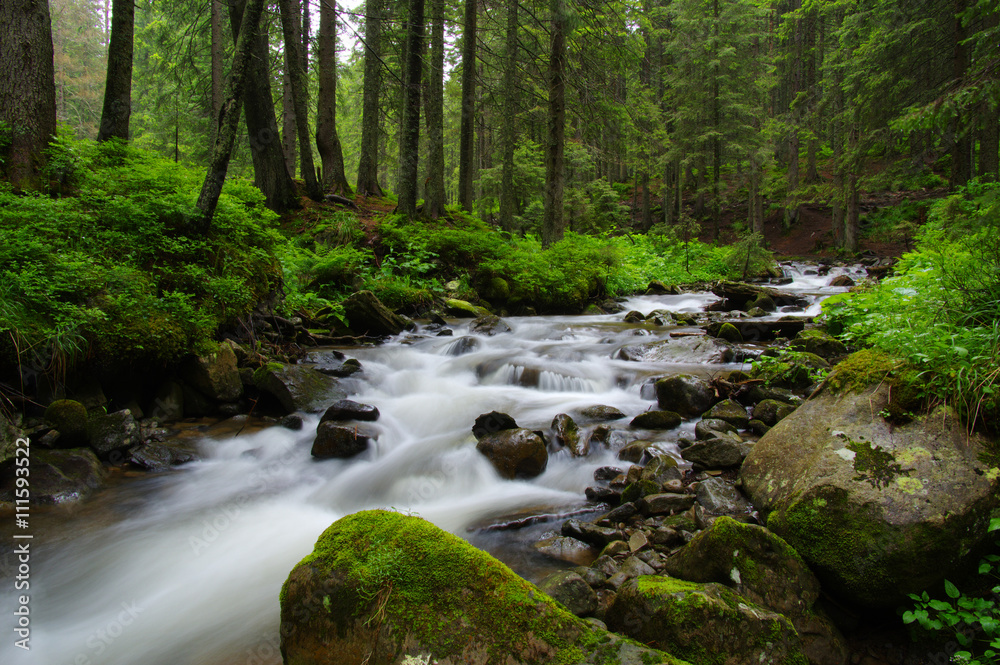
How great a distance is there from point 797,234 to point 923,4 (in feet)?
49.8

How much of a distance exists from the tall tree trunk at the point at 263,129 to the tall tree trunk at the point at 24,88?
3259 millimetres

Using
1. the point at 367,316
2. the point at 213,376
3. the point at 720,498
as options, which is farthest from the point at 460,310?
the point at 720,498

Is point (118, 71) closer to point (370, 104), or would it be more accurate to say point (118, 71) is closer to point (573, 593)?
point (370, 104)

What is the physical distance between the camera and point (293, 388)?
628 centimetres

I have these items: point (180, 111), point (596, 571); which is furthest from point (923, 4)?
point (180, 111)

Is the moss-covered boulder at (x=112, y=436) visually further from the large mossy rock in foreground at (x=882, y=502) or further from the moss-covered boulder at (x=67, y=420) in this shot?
the large mossy rock in foreground at (x=882, y=502)

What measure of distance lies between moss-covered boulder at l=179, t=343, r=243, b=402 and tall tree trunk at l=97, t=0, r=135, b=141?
5.66 meters

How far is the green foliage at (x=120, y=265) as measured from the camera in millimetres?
4754

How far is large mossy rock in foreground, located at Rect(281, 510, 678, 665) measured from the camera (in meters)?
2.09

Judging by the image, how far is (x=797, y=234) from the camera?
28453 mm

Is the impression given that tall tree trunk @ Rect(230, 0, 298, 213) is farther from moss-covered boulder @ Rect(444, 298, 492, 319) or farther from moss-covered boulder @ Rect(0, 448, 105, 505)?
moss-covered boulder @ Rect(0, 448, 105, 505)

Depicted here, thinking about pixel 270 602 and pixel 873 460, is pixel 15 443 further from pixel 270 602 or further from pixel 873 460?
pixel 873 460

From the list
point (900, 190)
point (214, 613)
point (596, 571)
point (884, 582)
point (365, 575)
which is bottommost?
point (214, 613)

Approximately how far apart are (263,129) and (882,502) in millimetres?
12552
